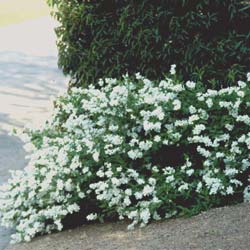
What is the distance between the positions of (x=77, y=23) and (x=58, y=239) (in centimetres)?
292

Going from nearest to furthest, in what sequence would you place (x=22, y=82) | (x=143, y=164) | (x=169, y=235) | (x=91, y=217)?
(x=169, y=235) < (x=91, y=217) < (x=143, y=164) < (x=22, y=82)

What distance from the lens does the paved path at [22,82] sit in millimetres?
8750

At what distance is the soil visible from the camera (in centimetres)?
462

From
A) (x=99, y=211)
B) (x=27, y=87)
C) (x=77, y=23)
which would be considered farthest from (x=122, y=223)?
(x=27, y=87)

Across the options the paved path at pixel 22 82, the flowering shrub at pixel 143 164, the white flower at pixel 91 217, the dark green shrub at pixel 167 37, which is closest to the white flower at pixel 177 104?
the flowering shrub at pixel 143 164

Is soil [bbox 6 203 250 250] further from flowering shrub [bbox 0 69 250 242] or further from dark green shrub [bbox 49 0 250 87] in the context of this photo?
dark green shrub [bbox 49 0 250 87]

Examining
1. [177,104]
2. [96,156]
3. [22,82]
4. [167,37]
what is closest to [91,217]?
[96,156]

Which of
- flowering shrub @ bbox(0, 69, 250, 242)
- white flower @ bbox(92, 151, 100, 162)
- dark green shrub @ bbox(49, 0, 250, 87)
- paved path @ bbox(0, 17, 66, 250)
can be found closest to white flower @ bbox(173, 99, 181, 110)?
flowering shrub @ bbox(0, 69, 250, 242)

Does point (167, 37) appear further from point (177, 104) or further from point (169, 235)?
point (169, 235)

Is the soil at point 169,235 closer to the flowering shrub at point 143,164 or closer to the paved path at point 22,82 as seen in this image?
the flowering shrub at point 143,164

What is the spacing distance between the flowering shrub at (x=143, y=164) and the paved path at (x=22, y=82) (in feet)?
1.76

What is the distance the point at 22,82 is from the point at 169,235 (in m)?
8.50

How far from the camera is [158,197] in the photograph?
5395mm

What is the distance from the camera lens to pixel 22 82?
13.0 m
